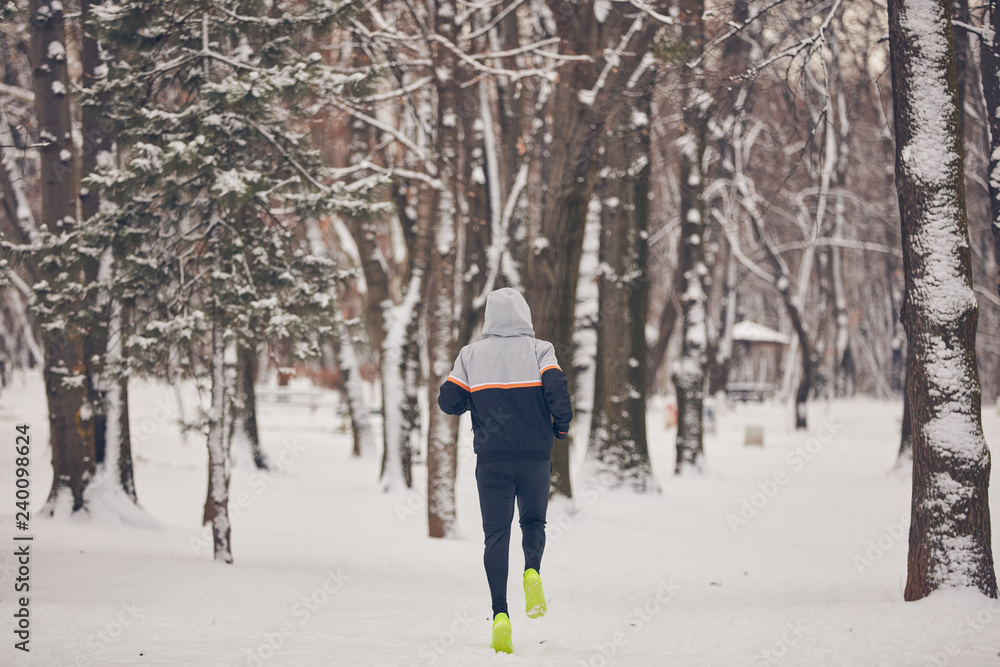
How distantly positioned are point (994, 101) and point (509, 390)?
5449 millimetres

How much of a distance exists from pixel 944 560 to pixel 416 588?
4184 mm

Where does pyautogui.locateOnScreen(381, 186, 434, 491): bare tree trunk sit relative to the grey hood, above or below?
below

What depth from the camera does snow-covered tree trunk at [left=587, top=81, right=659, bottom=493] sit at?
13.7m

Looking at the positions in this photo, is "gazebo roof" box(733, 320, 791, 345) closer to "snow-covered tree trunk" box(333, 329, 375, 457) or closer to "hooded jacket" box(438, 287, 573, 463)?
"snow-covered tree trunk" box(333, 329, 375, 457)

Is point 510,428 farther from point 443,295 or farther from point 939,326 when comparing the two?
point 443,295

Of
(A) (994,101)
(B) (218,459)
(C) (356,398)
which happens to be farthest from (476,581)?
(C) (356,398)

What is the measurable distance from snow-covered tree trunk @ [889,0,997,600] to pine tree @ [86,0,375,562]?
15.4 ft

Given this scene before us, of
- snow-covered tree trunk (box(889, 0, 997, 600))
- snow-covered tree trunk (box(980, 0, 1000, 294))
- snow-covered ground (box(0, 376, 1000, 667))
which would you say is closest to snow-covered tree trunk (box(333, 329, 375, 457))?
snow-covered ground (box(0, 376, 1000, 667))

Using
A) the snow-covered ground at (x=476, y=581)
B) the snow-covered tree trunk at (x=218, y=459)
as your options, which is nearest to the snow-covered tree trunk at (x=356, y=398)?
the snow-covered ground at (x=476, y=581)

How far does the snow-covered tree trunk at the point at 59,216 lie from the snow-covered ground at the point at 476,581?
1.84 ft

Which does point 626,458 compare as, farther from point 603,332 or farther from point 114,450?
point 114,450

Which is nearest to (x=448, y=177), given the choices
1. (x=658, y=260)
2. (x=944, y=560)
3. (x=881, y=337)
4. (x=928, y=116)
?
(x=928, y=116)

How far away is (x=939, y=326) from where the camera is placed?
5941 mm

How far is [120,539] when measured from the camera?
8906mm
